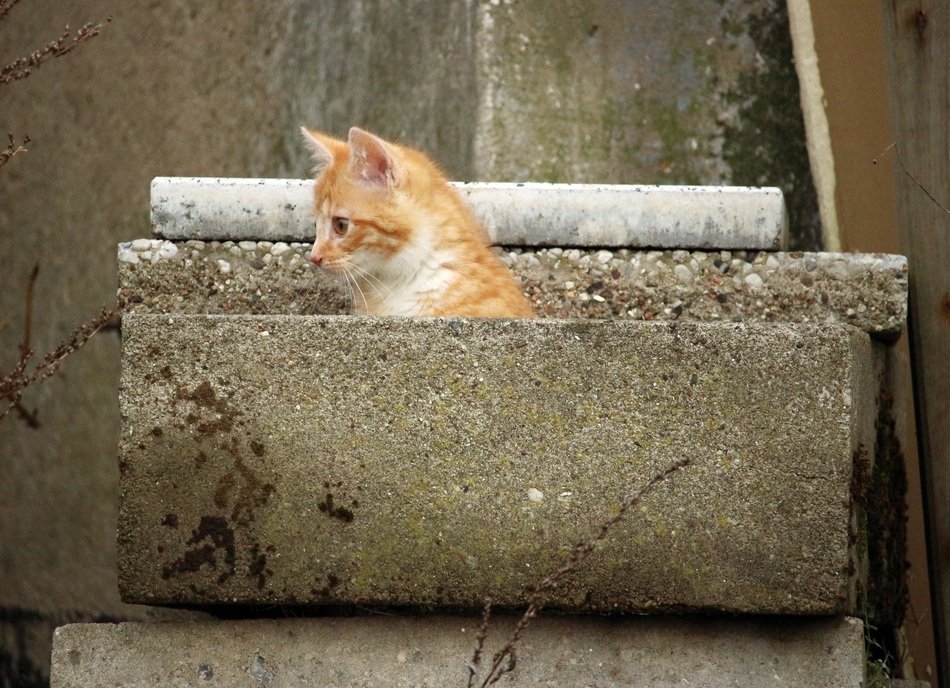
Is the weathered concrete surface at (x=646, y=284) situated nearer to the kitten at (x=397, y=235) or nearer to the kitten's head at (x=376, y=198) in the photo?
the kitten at (x=397, y=235)

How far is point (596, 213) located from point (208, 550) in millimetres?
1253

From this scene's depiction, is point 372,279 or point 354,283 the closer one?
point 354,283

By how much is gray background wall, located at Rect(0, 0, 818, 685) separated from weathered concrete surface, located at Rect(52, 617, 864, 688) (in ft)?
6.10

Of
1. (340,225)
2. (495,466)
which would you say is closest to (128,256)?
(340,225)

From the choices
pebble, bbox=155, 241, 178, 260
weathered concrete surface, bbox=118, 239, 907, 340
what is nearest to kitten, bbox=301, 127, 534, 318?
weathered concrete surface, bbox=118, 239, 907, 340

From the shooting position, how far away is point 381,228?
3.72 metres

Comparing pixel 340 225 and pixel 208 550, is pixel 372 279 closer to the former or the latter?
pixel 340 225

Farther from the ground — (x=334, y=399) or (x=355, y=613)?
(x=334, y=399)

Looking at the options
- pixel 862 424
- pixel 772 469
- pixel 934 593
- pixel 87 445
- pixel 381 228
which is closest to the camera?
pixel 772 469

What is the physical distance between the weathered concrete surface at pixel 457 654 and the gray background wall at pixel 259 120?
6.10ft

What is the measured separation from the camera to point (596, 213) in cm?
327

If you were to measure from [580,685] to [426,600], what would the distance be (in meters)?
0.36

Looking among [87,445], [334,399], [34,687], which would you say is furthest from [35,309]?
[334,399]

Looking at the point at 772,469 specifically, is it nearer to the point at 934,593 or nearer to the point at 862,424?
the point at 862,424
